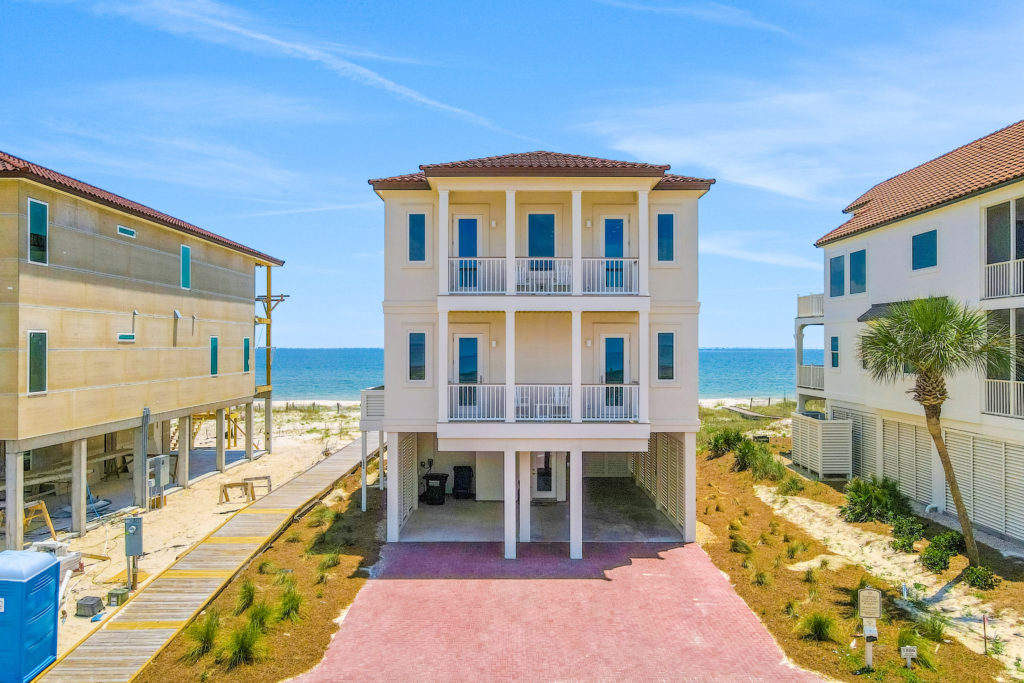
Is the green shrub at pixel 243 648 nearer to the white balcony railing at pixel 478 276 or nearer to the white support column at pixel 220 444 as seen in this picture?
the white balcony railing at pixel 478 276

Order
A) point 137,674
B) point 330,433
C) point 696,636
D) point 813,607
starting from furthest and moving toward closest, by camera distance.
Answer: point 330,433, point 813,607, point 696,636, point 137,674

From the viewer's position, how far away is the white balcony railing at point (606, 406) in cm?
1541

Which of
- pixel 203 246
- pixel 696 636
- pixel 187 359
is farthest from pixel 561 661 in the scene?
pixel 203 246

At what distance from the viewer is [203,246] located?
23.1 m

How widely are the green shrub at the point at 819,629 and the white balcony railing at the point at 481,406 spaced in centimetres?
782

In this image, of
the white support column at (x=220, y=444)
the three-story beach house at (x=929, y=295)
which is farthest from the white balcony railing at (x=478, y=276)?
the white support column at (x=220, y=444)

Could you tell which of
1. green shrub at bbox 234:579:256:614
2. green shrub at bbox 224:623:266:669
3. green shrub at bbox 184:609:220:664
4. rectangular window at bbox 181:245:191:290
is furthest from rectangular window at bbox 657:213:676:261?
rectangular window at bbox 181:245:191:290

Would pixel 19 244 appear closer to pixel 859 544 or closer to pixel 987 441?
pixel 859 544

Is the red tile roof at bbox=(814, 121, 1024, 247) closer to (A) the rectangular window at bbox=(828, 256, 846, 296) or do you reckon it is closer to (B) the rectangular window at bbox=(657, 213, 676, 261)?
(A) the rectangular window at bbox=(828, 256, 846, 296)

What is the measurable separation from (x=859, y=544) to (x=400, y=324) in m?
12.9

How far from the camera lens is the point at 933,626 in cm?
1032

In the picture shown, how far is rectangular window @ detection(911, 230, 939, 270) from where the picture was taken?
17328 mm

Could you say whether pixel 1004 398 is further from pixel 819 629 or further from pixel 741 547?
pixel 819 629

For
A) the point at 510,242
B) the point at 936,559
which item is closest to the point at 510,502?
the point at 510,242
